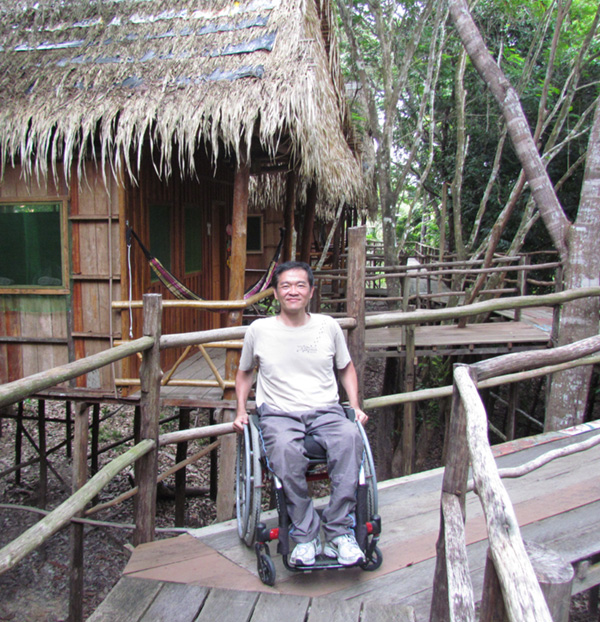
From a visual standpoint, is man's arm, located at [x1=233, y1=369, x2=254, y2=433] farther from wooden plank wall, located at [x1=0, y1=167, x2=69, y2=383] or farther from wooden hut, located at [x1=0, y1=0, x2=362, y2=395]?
wooden plank wall, located at [x1=0, y1=167, x2=69, y2=383]

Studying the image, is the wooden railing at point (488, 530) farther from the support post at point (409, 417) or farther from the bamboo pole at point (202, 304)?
the support post at point (409, 417)

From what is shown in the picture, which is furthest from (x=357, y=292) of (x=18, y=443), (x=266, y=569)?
(x=18, y=443)

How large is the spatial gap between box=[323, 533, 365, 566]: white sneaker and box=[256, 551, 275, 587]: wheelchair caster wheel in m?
0.21

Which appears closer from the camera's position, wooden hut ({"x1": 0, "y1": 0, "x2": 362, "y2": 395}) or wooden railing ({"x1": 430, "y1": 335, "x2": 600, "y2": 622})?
wooden railing ({"x1": 430, "y1": 335, "x2": 600, "y2": 622})

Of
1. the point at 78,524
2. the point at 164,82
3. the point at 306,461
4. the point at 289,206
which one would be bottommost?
the point at 78,524

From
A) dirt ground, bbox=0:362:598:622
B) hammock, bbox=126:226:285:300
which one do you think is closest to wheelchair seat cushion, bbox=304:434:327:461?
dirt ground, bbox=0:362:598:622

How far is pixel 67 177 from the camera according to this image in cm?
469

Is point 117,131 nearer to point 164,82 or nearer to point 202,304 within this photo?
point 164,82

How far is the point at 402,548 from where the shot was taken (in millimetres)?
2396

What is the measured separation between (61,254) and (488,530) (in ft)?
14.6

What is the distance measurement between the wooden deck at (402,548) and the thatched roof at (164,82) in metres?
2.71

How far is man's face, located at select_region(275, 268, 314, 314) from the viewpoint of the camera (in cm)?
251

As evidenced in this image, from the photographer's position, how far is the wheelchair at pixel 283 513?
2109 mm

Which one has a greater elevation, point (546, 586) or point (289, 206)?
point (289, 206)
